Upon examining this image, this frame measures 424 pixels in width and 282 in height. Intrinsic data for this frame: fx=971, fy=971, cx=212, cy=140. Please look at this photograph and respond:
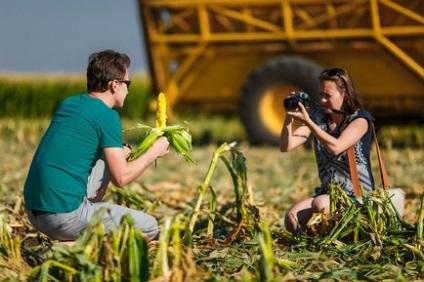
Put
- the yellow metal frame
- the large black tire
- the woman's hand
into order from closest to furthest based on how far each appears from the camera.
Result: the woman's hand
the yellow metal frame
the large black tire

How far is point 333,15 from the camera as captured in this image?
1130cm

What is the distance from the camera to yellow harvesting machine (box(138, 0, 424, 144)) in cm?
1092

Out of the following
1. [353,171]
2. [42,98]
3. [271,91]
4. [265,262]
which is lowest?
[265,262]

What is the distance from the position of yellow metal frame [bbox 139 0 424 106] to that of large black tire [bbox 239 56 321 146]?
0.31 metres

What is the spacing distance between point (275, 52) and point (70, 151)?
7.61 meters

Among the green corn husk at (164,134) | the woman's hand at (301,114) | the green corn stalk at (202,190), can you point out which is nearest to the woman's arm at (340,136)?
the woman's hand at (301,114)

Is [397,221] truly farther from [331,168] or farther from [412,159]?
[412,159]

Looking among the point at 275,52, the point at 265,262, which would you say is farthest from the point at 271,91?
the point at 265,262

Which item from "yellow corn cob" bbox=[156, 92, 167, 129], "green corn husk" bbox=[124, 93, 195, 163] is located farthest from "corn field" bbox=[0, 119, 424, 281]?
"yellow corn cob" bbox=[156, 92, 167, 129]

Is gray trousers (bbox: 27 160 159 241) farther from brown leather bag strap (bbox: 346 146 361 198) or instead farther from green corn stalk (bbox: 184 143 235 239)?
brown leather bag strap (bbox: 346 146 361 198)

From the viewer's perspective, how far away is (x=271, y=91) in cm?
1166

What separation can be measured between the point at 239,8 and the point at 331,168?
22.4 feet

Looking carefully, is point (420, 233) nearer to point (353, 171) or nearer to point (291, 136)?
point (353, 171)

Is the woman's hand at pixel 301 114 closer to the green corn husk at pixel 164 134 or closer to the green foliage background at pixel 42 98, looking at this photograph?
the green corn husk at pixel 164 134
